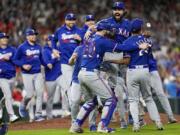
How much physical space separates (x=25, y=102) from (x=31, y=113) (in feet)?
1.46

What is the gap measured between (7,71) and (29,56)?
716mm

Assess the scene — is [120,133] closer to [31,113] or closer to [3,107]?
[3,107]

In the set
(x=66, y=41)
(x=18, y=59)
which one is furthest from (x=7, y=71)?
(x=66, y=41)

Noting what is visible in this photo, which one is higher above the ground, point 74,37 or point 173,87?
point 74,37

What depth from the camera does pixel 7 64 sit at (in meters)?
17.3

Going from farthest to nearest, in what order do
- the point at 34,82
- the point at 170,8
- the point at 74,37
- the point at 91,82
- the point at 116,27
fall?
the point at 170,8, the point at 34,82, the point at 74,37, the point at 116,27, the point at 91,82

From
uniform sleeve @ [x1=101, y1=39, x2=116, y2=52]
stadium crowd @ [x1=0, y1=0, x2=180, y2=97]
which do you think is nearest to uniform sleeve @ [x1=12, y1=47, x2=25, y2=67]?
uniform sleeve @ [x1=101, y1=39, x2=116, y2=52]

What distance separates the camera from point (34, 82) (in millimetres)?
17719

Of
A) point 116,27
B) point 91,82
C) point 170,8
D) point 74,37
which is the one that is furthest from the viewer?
point 170,8

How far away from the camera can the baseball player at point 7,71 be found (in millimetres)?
17062

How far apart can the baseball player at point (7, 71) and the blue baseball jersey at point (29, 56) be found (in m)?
0.19

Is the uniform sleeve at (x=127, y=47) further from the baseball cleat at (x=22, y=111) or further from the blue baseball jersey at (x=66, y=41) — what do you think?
the baseball cleat at (x=22, y=111)

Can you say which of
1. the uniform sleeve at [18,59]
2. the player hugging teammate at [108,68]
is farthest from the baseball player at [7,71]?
the player hugging teammate at [108,68]

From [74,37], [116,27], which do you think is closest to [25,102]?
[74,37]
